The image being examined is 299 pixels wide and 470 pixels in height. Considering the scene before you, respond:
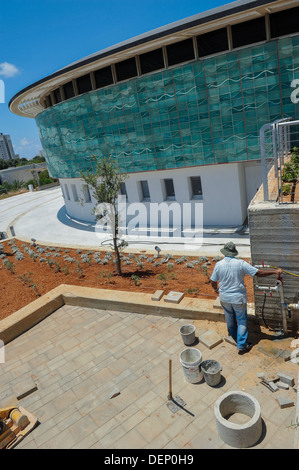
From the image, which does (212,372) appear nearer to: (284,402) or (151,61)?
(284,402)

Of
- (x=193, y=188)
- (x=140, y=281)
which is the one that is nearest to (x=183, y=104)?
(x=193, y=188)

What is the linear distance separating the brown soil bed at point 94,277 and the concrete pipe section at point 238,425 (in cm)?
330

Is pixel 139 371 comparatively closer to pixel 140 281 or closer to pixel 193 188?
pixel 140 281

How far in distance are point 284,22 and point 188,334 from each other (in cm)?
1320

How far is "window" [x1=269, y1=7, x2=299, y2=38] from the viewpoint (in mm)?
12500

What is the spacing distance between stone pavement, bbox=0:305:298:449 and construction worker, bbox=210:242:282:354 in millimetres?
413

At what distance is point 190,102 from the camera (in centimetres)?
Result: 1534

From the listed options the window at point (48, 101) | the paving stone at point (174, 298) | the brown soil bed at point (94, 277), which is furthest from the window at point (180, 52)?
the paving stone at point (174, 298)

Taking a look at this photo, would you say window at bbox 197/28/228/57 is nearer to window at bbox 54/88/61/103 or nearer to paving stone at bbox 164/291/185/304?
window at bbox 54/88/61/103

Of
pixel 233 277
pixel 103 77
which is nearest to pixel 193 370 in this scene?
pixel 233 277

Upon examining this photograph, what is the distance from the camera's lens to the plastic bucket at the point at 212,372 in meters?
5.09

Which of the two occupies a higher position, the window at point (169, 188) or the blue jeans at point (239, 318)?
the window at point (169, 188)

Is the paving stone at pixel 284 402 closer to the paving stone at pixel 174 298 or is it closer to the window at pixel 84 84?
the paving stone at pixel 174 298
